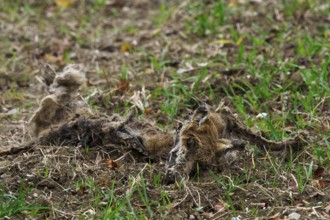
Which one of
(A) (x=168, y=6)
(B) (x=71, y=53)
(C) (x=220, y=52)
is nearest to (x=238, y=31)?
(C) (x=220, y=52)

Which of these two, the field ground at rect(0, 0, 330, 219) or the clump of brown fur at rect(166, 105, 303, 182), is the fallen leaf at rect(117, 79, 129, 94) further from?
the clump of brown fur at rect(166, 105, 303, 182)

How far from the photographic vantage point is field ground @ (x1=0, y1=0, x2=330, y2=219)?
370 centimetres

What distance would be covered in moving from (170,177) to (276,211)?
59 centimetres

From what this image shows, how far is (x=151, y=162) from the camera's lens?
4086 millimetres

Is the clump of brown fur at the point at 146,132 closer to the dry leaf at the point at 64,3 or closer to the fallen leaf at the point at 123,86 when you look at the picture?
the fallen leaf at the point at 123,86

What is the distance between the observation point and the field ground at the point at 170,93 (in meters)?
3.70

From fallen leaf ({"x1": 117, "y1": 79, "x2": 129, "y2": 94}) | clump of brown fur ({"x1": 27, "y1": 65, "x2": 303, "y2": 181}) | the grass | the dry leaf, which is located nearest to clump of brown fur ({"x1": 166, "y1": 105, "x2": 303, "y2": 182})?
clump of brown fur ({"x1": 27, "y1": 65, "x2": 303, "y2": 181})

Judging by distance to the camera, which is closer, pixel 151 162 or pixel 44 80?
pixel 151 162

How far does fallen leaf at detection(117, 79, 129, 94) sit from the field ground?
0.05ft

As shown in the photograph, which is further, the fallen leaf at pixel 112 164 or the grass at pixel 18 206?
the fallen leaf at pixel 112 164

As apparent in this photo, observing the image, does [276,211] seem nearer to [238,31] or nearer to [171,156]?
[171,156]

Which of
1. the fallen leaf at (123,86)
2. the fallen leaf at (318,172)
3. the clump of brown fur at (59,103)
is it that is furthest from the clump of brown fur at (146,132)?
the fallen leaf at (123,86)

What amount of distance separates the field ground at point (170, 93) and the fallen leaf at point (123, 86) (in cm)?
2

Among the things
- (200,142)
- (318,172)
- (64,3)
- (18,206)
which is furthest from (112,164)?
(64,3)
